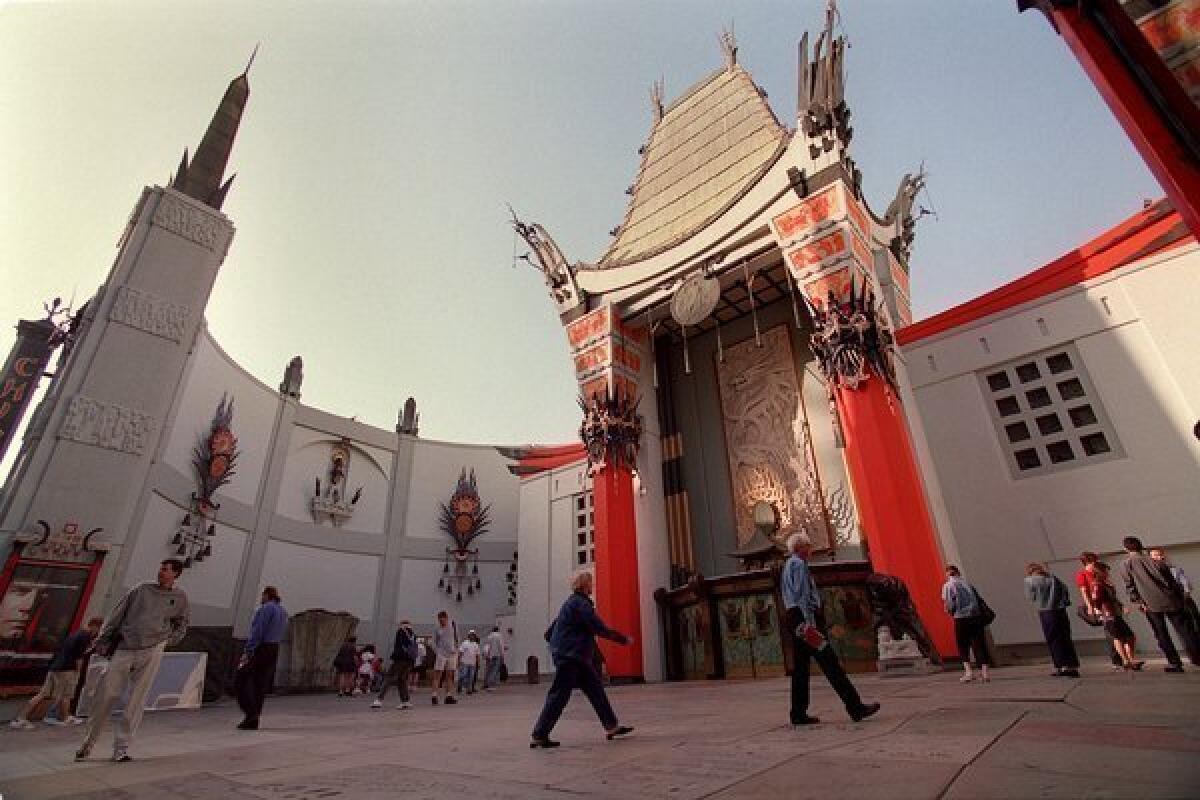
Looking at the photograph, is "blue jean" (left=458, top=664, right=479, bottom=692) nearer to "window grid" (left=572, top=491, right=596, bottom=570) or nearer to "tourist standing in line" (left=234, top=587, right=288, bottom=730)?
"window grid" (left=572, top=491, right=596, bottom=570)

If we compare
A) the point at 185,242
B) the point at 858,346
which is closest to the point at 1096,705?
the point at 858,346

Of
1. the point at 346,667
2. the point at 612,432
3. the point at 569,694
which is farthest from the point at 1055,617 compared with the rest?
the point at 346,667

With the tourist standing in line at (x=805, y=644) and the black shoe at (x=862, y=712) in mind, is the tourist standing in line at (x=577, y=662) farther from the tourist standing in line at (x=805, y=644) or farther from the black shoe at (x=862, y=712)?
the black shoe at (x=862, y=712)

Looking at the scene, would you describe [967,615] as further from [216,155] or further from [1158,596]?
[216,155]

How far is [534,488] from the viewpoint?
21.1m

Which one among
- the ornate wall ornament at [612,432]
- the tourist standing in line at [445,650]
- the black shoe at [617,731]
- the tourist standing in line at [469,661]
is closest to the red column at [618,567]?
the ornate wall ornament at [612,432]

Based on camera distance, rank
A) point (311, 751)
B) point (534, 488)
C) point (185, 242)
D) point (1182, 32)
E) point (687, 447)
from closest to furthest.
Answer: point (1182, 32) → point (311, 751) → point (185, 242) → point (687, 447) → point (534, 488)

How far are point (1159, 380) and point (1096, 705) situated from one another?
9331 millimetres

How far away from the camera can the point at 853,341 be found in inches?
448

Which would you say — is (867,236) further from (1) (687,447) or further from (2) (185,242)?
(2) (185,242)

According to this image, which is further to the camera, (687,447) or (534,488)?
(534,488)

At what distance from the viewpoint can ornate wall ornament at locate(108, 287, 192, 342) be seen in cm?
1241

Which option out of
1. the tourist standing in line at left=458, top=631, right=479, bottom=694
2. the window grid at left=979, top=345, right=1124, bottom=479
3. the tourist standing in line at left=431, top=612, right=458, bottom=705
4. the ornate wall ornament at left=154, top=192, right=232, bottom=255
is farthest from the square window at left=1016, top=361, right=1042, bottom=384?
the ornate wall ornament at left=154, top=192, right=232, bottom=255

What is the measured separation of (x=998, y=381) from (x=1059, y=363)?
1.05 m
